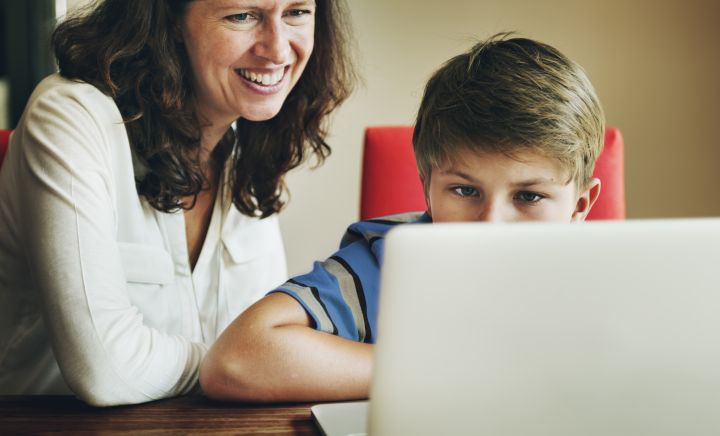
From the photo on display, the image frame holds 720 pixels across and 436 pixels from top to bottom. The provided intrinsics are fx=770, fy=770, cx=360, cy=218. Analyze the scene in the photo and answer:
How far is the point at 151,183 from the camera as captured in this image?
1.25 meters

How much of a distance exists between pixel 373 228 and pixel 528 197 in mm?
224

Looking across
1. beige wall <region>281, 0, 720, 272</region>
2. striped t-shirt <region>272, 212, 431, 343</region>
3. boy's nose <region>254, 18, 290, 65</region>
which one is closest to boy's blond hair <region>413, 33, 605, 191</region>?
striped t-shirt <region>272, 212, 431, 343</region>

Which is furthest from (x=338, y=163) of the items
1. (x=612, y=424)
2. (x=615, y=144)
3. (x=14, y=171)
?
(x=612, y=424)

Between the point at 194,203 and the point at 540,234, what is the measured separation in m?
0.95

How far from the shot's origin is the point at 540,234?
1.53ft

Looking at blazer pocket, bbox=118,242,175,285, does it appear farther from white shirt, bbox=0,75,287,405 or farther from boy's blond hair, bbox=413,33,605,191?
boy's blond hair, bbox=413,33,605,191

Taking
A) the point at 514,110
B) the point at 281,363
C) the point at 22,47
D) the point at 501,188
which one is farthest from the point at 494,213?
the point at 22,47

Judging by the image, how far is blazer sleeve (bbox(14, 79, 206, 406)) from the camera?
0.92m

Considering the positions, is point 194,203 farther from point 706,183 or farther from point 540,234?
point 706,183

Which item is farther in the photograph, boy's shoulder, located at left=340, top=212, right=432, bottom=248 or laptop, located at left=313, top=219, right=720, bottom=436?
boy's shoulder, located at left=340, top=212, right=432, bottom=248

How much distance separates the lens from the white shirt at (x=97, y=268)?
95cm

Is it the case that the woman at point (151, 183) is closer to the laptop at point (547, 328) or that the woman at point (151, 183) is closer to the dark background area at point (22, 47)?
the laptop at point (547, 328)

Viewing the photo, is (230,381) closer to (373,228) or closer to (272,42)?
(373,228)

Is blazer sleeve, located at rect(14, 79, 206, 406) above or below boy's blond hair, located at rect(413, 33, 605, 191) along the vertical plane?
below
